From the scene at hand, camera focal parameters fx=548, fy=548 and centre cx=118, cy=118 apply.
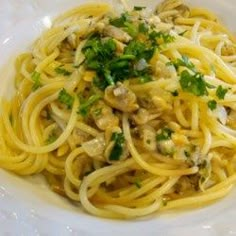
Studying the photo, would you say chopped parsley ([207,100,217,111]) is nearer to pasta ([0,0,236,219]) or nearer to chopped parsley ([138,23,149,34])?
pasta ([0,0,236,219])

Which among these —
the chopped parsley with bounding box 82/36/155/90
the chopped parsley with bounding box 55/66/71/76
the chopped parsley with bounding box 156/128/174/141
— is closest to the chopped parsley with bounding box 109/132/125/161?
the chopped parsley with bounding box 156/128/174/141

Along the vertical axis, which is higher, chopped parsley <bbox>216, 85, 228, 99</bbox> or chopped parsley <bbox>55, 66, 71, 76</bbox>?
chopped parsley <bbox>55, 66, 71, 76</bbox>

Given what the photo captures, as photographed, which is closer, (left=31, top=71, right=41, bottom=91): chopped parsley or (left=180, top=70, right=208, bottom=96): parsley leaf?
(left=180, top=70, right=208, bottom=96): parsley leaf

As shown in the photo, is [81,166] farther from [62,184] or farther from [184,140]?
[184,140]

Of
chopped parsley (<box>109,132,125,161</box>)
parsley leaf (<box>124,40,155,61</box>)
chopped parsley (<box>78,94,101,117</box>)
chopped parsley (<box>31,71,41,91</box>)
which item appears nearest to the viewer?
chopped parsley (<box>109,132,125,161</box>)

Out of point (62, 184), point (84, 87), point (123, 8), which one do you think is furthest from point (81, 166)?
point (123, 8)

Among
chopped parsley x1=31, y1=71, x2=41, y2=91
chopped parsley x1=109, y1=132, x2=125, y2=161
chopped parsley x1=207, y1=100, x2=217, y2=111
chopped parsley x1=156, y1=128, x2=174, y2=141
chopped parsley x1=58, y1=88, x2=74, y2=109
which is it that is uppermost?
chopped parsley x1=31, y1=71, x2=41, y2=91

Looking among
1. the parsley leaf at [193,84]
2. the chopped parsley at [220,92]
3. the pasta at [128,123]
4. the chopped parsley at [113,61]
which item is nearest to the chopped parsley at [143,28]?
the pasta at [128,123]
